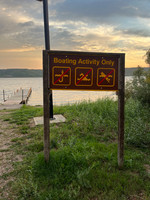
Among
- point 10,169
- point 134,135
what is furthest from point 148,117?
point 10,169

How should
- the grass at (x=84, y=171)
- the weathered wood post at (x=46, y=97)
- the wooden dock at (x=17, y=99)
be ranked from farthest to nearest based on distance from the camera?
the wooden dock at (x=17, y=99) → the weathered wood post at (x=46, y=97) → the grass at (x=84, y=171)

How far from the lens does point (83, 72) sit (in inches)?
133

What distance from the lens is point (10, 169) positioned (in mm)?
3561

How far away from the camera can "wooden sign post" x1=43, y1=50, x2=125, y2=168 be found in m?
3.31

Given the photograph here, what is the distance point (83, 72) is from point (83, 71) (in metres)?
0.02

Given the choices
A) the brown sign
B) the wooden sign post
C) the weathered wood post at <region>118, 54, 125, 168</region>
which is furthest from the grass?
the brown sign

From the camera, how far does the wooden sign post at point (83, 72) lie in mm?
3309

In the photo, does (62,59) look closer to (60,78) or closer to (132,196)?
(60,78)

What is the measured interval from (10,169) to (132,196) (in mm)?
2311

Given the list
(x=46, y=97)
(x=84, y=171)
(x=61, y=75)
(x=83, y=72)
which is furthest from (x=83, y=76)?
(x=84, y=171)

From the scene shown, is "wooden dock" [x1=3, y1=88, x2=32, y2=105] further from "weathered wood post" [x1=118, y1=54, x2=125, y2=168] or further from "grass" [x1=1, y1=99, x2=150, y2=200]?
"weathered wood post" [x1=118, y1=54, x2=125, y2=168]

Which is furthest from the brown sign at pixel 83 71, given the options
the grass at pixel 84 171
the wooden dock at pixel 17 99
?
the wooden dock at pixel 17 99

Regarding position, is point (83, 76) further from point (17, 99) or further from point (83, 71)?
point (17, 99)

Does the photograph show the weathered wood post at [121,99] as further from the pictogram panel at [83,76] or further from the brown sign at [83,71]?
the pictogram panel at [83,76]
